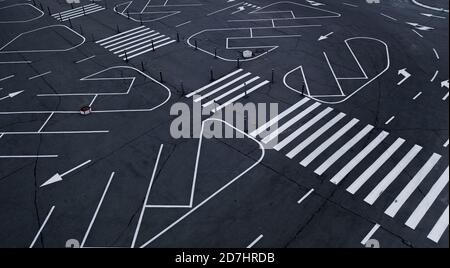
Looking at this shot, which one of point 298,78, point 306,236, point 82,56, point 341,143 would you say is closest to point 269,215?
point 306,236

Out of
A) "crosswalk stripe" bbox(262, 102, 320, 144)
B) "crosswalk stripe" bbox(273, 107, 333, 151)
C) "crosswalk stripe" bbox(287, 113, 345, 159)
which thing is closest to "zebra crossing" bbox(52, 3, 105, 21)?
"crosswalk stripe" bbox(262, 102, 320, 144)

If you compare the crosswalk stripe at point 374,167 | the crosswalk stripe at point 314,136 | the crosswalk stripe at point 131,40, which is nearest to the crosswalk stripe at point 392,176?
the crosswalk stripe at point 374,167

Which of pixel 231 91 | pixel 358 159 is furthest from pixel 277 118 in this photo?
pixel 358 159

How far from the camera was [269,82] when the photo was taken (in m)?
25.3

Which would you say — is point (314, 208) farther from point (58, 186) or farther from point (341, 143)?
point (58, 186)

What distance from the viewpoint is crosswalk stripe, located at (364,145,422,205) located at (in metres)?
16.5

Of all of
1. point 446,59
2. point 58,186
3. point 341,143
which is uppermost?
point 446,59

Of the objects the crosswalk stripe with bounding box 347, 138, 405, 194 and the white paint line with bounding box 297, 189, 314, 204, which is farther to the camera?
the crosswalk stripe with bounding box 347, 138, 405, 194

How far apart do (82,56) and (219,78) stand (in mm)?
13554

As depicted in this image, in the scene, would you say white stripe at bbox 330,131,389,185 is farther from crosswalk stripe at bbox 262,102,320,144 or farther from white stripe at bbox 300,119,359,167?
crosswalk stripe at bbox 262,102,320,144

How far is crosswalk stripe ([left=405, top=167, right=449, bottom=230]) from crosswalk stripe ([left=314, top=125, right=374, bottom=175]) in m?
4.58

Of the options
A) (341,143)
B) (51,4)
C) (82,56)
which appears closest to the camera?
(341,143)

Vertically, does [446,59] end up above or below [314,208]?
above

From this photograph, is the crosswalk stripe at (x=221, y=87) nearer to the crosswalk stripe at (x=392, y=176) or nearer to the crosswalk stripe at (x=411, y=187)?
the crosswalk stripe at (x=392, y=176)
